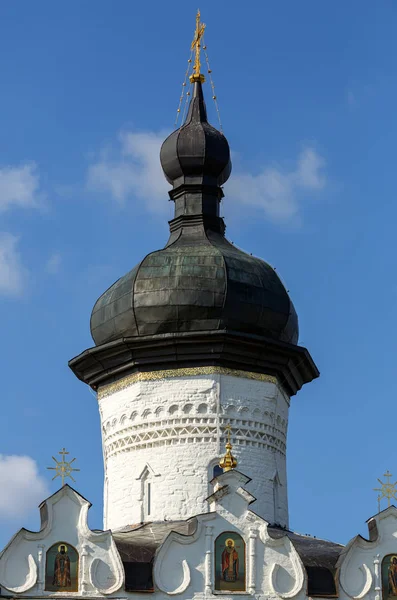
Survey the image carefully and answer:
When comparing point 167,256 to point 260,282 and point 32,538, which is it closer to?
point 260,282

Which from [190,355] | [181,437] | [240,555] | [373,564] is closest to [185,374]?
[190,355]

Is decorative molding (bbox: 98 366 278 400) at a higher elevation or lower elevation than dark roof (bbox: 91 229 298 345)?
lower

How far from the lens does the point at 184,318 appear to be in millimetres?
30250

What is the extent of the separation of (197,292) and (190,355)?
3.60 ft

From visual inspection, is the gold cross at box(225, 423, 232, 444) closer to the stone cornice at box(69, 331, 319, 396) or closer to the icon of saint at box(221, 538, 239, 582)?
the stone cornice at box(69, 331, 319, 396)

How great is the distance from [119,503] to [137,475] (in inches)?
23.2

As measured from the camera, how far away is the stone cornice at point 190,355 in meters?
30.0

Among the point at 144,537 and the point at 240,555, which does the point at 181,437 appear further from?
the point at 240,555

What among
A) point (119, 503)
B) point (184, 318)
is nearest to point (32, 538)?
point (119, 503)

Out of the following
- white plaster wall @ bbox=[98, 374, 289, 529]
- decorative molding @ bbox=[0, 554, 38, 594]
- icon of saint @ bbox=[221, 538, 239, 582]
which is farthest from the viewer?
white plaster wall @ bbox=[98, 374, 289, 529]

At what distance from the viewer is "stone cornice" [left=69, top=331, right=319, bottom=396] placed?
3005cm

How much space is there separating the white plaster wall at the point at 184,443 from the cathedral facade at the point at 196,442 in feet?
0.08

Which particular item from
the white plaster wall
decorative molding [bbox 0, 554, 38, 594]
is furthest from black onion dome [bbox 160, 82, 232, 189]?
decorative molding [bbox 0, 554, 38, 594]

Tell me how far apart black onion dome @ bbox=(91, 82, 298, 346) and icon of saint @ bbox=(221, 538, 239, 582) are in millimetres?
4197
